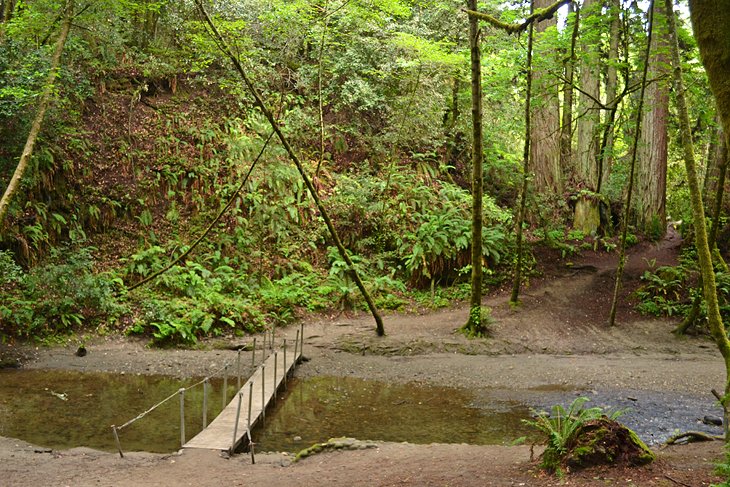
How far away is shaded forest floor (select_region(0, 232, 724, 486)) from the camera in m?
6.45

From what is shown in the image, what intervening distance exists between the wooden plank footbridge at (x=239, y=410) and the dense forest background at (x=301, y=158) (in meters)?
2.97

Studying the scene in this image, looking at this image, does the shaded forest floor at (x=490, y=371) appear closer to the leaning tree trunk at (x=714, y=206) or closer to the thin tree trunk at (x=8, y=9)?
the leaning tree trunk at (x=714, y=206)

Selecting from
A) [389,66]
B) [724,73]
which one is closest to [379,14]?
Result: [389,66]

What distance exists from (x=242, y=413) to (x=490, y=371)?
236 inches

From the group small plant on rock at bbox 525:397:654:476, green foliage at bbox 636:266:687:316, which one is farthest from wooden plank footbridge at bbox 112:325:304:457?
green foliage at bbox 636:266:687:316

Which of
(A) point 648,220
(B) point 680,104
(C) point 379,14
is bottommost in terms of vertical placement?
(A) point 648,220

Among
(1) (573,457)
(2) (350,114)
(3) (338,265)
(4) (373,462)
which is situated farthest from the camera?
(2) (350,114)

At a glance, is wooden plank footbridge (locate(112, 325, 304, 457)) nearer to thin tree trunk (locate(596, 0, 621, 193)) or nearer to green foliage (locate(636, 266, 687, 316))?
green foliage (locate(636, 266, 687, 316))

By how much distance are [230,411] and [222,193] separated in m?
11.0

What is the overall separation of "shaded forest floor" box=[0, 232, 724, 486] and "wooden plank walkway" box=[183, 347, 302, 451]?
345 millimetres

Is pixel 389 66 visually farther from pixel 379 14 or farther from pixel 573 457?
pixel 573 457

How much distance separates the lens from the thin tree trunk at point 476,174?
12.6 m

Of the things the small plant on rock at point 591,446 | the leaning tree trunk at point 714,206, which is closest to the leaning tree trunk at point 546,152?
the leaning tree trunk at point 714,206

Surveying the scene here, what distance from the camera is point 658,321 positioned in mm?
14945
